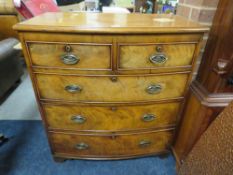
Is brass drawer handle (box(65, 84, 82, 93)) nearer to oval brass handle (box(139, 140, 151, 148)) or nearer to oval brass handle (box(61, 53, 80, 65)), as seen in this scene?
oval brass handle (box(61, 53, 80, 65))

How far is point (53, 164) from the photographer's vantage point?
4.34ft

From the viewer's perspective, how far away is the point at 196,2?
101cm

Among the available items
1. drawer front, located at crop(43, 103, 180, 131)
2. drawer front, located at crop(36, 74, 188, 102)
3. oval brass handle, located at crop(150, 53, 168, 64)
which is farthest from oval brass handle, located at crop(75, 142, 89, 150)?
oval brass handle, located at crop(150, 53, 168, 64)

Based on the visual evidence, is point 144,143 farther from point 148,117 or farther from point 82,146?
point 82,146

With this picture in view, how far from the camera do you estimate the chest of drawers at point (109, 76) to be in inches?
32.7

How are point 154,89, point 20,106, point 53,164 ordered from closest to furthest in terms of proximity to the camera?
1. point 154,89
2. point 53,164
3. point 20,106

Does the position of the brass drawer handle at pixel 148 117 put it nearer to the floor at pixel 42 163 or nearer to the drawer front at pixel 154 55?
the drawer front at pixel 154 55

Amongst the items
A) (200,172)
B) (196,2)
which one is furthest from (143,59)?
(200,172)

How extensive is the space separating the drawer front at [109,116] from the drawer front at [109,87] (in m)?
0.07

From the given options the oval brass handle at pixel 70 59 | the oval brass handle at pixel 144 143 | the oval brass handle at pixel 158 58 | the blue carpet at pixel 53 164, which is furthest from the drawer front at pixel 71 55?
the blue carpet at pixel 53 164

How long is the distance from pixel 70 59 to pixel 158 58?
0.45 m

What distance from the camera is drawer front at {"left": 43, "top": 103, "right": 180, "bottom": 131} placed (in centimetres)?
105

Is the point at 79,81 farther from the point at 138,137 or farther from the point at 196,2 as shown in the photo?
the point at 196,2

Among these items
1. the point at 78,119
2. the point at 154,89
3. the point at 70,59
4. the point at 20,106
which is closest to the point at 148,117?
the point at 154,89
